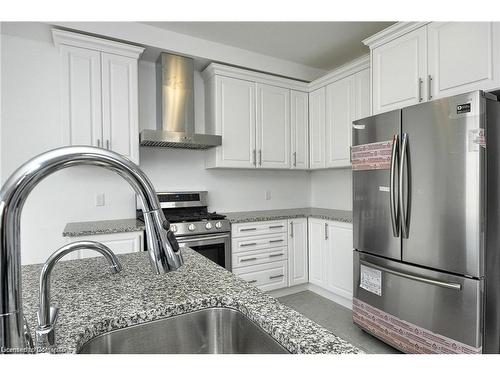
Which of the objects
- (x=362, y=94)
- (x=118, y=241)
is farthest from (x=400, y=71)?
(x=118, y=241)

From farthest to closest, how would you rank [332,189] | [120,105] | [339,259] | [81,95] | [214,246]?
[332,189] → [339,259] → [214,246] → [120,105] → [81,95]

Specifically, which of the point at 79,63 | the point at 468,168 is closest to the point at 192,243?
the point at 79,63

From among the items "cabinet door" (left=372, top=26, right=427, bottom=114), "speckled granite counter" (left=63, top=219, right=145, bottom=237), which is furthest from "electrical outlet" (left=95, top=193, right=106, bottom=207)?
"cabinet door" (left=372, top=26, right=427, bottom=114)

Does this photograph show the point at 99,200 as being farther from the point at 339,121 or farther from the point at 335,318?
the point at 339,121

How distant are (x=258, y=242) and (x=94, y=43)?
2.40 metres

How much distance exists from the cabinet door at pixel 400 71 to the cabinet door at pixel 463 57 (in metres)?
0.07

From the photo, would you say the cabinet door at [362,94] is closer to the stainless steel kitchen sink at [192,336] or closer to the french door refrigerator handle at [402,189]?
the french door refrigerator handle at [402,189]

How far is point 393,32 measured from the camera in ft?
7.59

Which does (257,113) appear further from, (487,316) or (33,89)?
(487,316)

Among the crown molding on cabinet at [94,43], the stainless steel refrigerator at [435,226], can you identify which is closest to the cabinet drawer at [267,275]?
the stainless steel refrigerator at [435,226]

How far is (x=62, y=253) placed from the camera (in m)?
0.60

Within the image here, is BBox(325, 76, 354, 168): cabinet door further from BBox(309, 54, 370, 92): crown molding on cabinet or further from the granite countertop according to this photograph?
the granite countertop

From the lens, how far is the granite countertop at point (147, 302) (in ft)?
1.98

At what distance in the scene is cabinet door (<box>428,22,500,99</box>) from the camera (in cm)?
176
